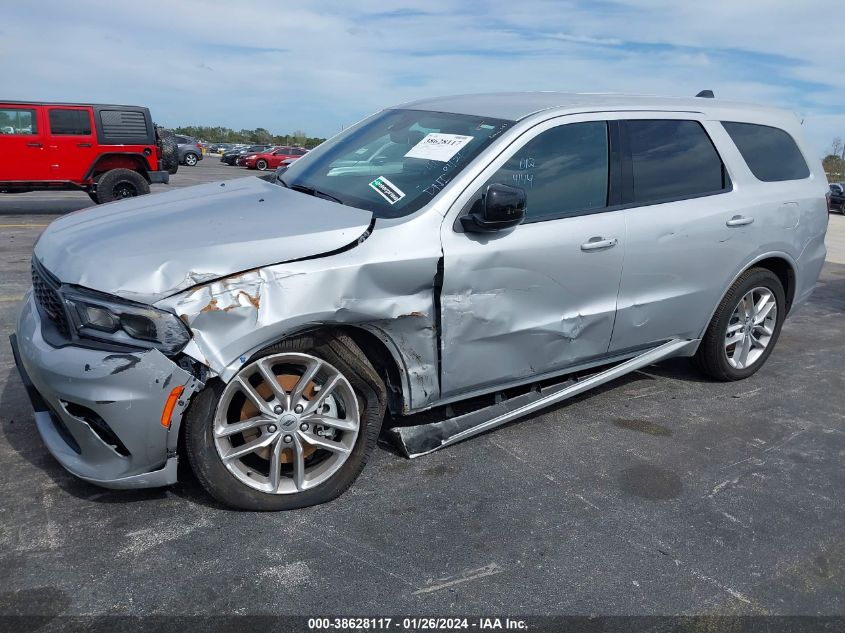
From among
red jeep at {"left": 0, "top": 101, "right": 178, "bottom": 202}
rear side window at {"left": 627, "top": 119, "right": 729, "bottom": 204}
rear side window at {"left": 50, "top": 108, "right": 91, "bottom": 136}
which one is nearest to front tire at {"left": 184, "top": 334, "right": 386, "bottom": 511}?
rear side window at {"left": 627, "top": 119, "right": 729, "bottom": 204}

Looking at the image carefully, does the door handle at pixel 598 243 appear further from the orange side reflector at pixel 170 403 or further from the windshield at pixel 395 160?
the orange side reflector at pixel 170 403

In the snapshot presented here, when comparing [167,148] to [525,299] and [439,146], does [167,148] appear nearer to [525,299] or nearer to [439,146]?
[439,146]

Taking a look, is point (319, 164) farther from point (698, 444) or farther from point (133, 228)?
point (698, 444)

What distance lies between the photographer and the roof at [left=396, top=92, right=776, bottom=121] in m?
3.80

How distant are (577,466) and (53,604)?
7.79 ft

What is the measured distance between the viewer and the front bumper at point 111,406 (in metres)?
2.65

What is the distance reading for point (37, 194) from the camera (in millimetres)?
17125

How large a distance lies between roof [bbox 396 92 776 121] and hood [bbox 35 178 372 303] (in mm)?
1072

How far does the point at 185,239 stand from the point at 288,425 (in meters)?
0.87

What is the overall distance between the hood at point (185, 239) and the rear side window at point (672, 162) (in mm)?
1700

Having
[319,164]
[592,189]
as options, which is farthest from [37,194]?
[592,189]

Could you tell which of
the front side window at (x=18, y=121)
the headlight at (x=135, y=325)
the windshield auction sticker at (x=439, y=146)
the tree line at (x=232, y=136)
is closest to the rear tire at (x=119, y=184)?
the front side window at (x=18, y=121)

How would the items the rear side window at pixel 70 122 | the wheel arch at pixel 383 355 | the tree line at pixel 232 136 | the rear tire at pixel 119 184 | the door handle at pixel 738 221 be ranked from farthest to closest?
the tree line at pixel 232 136
the rear tire at pixel 119 184
the rear side window at pixel 70 122
the door handle at pixel 738 221
the wheel arch at pixel 383 355

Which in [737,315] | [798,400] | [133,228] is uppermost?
[133,228]
